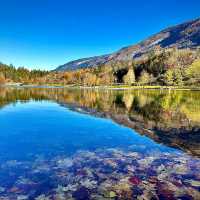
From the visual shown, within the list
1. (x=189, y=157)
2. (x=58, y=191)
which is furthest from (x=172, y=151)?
(x=58, y=191)

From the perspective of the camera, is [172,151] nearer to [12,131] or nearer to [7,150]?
[7,150]

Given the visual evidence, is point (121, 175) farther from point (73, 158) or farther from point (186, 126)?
point (186, 126)

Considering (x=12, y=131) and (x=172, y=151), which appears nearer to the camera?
(x=172, y=151)

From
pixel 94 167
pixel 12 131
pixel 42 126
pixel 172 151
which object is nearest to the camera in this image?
pixel 94 167

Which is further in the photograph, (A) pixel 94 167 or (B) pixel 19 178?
(A) pixel 94 167

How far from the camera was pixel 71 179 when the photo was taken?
1759 cm

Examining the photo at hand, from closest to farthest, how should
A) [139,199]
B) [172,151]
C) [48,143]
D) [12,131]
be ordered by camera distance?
[139,199] < [172,151] < [48,143] < [12,131]

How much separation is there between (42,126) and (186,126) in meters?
17.3

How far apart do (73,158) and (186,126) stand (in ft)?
64.6

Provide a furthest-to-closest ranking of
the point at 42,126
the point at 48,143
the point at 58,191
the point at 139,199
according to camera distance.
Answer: the point at 42,126 → the point at 48,143 → the point at 58,191 → the point at 139,199

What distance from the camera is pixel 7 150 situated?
24938mm

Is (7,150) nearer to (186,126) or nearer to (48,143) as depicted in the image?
(48,143)

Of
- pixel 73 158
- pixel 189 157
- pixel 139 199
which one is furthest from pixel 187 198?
pixel 73 158

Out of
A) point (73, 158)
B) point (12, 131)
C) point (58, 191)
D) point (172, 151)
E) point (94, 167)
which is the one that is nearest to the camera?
point (58, 191)
